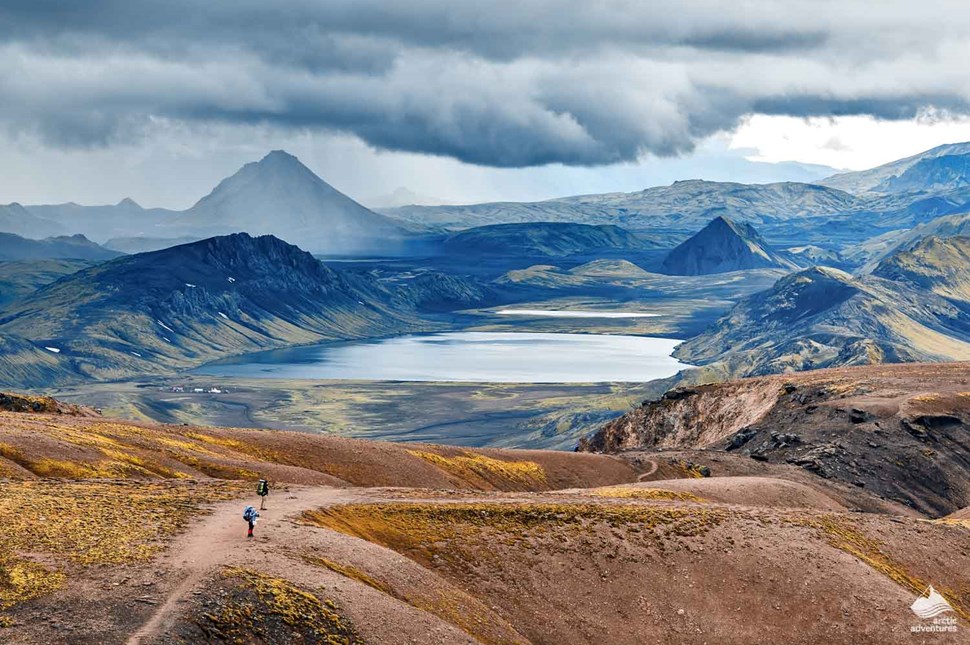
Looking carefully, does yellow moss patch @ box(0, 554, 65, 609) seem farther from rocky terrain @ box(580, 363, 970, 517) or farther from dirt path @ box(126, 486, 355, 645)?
rocky terrain @ box(580, 363, 970, 517)

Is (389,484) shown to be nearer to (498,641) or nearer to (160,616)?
(498,641)

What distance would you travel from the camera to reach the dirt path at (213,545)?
1745 inches

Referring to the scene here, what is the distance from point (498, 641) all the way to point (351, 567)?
29.6ft

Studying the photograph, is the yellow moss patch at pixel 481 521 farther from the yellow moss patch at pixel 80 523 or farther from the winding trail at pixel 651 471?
the winding trail at pixel 651 471

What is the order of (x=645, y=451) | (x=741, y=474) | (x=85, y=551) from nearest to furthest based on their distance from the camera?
(x=85, y=551) < (x=741, y=474) < (x=645, y=451)

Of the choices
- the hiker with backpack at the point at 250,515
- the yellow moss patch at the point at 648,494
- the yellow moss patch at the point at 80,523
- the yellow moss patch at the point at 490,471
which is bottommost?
the yellow moss patch at the point at 490,471

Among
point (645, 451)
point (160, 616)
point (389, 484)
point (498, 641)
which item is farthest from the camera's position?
point (645, 451)

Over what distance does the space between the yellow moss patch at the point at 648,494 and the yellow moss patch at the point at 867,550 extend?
1178 centimetres

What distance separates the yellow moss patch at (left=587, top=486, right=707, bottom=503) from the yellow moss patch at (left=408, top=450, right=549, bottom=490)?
78.8 feet

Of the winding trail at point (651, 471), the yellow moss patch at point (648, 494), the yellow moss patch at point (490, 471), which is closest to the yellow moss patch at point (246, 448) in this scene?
the yellow moss patch at point (490, 471)

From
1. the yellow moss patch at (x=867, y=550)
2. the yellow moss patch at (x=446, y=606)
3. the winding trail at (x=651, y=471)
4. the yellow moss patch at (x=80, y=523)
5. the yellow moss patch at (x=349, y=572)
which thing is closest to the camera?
the yellow moss patch at (x=80, y=523)

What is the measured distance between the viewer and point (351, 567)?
5603 centimetres

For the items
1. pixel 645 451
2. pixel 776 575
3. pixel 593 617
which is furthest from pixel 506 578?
pixel 645 451

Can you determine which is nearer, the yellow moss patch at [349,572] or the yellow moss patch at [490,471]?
the yellow moss patch at [349,572]
